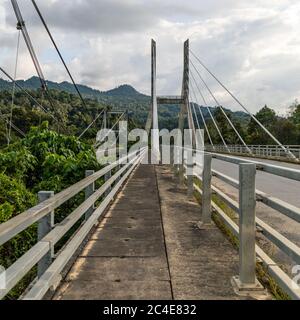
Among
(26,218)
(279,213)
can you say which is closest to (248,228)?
(26,218)

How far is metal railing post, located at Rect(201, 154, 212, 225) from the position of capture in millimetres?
5758

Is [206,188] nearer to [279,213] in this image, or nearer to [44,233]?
[279,213]

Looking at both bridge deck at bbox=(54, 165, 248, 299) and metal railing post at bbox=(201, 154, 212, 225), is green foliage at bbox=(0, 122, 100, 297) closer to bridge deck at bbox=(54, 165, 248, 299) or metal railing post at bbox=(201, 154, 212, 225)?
bridge deck at bbox=(54, 165, 248, 299)

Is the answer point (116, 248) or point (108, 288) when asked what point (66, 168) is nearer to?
point (116, 248)

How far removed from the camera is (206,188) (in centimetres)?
586

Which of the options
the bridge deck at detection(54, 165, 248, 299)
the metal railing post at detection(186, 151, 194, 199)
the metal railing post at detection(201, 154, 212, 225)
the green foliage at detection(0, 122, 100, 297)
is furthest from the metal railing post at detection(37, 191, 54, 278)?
the metal railing post at detection(186, 151, 194, 199)

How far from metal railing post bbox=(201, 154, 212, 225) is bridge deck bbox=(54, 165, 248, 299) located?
0.21 m

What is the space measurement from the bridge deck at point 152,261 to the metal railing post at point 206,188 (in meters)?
0.21

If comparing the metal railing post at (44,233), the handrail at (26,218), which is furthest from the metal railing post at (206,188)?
the metal railing post at (44,233)

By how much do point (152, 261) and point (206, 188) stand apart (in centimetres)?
184

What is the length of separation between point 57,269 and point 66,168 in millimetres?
6796
